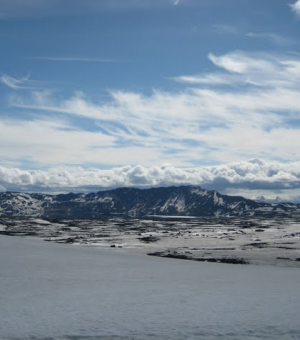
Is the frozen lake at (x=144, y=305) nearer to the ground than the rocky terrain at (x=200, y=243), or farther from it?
farther from it

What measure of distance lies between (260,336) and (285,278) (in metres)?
13.1

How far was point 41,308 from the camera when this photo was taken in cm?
1441

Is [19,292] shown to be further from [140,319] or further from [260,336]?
[260,336]

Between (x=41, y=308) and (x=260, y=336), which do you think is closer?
(x=260, y=336)

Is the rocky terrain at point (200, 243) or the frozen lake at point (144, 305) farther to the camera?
the rocky terrain at point (200, 243)

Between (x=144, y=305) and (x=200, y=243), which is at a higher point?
(x=144, y=305)

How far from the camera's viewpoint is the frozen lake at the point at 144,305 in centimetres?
1180

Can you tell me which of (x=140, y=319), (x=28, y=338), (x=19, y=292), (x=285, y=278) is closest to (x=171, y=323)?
(x=140, y=319)

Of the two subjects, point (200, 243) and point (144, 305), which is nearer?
point (144, 305)

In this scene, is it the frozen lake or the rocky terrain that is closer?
the frozen lake

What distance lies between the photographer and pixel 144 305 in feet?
49.9

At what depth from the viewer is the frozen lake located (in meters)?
11.8

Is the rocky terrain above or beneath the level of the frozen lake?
beneath

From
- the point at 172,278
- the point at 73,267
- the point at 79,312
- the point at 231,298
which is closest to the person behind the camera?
the point at 79,312
